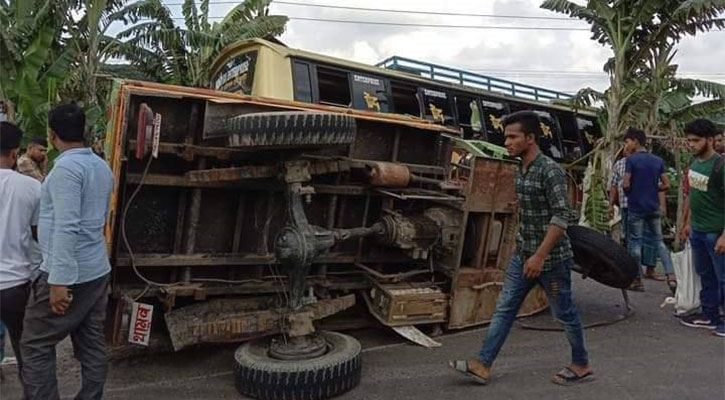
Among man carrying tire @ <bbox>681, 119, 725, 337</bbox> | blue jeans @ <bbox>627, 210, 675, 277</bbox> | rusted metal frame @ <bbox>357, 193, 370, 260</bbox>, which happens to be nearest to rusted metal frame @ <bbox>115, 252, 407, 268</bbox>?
rusted metal frame @ <bbox>357, 193, 370, 260</bbox>

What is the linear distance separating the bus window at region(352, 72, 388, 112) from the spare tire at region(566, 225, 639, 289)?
3150mm

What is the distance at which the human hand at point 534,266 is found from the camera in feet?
11.1

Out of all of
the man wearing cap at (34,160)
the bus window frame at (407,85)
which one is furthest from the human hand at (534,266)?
the bus window frame at (407,85)

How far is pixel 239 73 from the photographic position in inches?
260

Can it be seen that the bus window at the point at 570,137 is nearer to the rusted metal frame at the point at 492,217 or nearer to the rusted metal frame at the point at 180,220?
the rusted metal frame at the point at 492,217

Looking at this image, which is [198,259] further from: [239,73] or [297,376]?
[239,73]

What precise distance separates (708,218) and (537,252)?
6.98 feet

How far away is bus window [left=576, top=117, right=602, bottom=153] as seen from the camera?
1073 centimetres

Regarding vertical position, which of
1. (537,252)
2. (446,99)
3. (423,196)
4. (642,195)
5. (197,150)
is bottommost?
(537,252)

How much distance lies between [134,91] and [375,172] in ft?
5.92

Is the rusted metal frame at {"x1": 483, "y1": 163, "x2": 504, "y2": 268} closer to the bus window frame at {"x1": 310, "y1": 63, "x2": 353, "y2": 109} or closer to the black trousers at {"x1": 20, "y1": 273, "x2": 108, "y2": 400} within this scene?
the bus window frame at {"x1": 310, "y1": 63, "x2": 353, "y2": 109}

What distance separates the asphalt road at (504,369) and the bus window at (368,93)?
10.4 feet

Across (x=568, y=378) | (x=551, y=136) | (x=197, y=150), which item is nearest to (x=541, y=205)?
(x=568, y=378)

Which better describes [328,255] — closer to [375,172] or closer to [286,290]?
[286,290]
